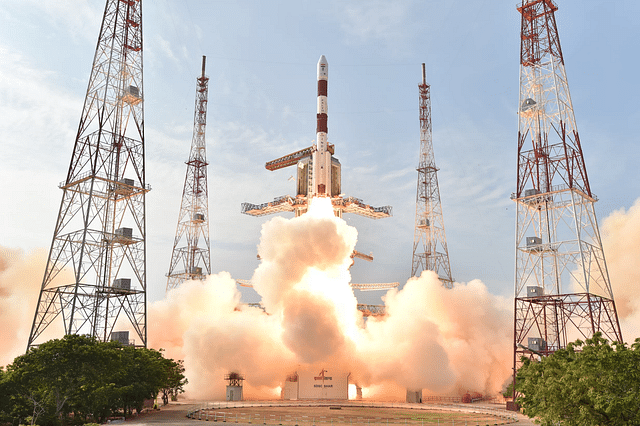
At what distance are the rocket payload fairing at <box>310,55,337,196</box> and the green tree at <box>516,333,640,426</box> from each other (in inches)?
1729

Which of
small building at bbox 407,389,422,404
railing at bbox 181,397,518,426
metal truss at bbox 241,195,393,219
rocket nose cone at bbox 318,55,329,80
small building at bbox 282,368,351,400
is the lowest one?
railing at bbox 181,397,518,426

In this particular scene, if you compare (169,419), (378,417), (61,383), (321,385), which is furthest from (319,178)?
(61,383)

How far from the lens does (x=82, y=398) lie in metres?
39.1

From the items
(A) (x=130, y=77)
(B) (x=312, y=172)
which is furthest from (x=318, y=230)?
(A) (x=130, y=77)

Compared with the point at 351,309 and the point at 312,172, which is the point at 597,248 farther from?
the point at 312,172

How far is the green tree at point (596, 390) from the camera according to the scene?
23625mm

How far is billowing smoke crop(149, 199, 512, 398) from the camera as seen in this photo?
58156 mm

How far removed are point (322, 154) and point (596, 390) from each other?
Answer: 154 feet

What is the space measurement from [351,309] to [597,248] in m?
24.1

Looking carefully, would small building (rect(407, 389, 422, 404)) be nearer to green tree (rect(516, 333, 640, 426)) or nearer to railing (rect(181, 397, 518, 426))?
railing (rect(181, 397, 518, 426))

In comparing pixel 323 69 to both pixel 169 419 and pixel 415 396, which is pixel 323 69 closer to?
pixel 415 396

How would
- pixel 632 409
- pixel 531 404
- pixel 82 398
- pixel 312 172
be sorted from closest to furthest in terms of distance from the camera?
pixel 632 409
pixel 531 404
pixel 82 398
pixel 312 172

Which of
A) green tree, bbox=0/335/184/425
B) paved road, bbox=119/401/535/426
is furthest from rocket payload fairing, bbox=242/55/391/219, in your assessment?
green tree, bbox=0/335/184/425

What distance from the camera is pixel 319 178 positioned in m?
68.6
